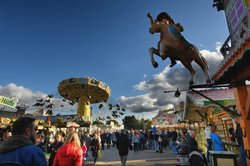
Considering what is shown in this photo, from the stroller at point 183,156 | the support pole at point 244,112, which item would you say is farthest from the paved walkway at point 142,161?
the support pole at point 244,112

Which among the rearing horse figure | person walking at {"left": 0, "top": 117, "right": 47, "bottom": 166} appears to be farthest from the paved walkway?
person walking at {"left": 0, "top": 117, "right": 47, "bottom": 166}

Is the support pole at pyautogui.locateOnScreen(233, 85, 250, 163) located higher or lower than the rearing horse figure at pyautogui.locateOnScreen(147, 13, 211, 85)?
lower

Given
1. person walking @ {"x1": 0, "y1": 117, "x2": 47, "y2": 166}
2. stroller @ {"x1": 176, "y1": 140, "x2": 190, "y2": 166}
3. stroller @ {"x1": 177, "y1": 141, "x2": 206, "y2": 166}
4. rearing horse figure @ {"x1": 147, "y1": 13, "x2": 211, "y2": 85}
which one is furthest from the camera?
stroller @ {"x1": 176, "y1": 140, "x2": 190, "y2": 166}

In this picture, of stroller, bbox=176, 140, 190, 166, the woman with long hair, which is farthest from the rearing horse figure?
stroller, bbox=176, 140, 190, 166

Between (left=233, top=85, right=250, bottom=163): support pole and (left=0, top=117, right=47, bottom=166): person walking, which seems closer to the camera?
(left=0, top=117, right=47, bottom=166): person walking

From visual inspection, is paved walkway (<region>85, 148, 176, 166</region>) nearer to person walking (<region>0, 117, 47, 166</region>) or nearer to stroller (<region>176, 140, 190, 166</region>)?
stroller (<region>176, 140, 190, 166</region>)

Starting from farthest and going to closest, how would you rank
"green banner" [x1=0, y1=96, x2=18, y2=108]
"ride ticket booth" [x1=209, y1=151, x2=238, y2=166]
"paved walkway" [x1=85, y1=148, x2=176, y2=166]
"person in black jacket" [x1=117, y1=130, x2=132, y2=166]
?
"green banner" [x1=0, y1=96, x2=18, y2=108] → "paved walkway" [x1=85, y1=148, x2=176, y2=166] → "person in black jacket" [x1=117, y1=130, x2=132, y2=166] → "ride ticket booth" [x1=209, y1=151, x2=238, y2=166]

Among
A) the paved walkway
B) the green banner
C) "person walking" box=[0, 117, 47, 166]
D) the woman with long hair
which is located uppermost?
the green banner

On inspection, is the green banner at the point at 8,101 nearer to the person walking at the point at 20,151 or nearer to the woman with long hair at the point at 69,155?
the woman with long hair at the point at 69,155

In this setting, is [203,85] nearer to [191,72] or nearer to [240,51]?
[191,72]

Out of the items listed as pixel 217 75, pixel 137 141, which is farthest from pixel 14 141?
pixel 137 141

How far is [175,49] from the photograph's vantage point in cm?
437

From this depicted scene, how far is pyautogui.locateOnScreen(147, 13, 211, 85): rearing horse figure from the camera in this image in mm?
4367

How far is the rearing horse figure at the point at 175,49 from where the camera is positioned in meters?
4.37
